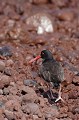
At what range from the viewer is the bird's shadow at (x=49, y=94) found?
12.3 metres

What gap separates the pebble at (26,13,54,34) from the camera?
1777cm

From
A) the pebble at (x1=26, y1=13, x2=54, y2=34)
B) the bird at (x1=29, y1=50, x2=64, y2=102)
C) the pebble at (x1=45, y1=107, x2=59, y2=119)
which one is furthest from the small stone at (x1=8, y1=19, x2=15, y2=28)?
the pebble at (x1=45, y1=107, x2=59, y2=119)

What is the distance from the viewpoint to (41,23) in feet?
59.1

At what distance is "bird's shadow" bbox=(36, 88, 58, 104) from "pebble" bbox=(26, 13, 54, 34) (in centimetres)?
509

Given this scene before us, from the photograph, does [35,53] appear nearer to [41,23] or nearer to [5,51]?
Result: [5,51]

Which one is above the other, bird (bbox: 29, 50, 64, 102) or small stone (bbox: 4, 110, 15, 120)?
bird (bbox: 29, 50, 64, 102)

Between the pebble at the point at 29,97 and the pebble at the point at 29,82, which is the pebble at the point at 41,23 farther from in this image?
the pebble at the point at 29,97

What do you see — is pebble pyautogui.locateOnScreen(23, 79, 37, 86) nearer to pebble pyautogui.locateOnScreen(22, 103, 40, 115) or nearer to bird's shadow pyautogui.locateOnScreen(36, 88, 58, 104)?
bird's shadow pyautogui.locateOnScreen(36, 88, 58, 104)

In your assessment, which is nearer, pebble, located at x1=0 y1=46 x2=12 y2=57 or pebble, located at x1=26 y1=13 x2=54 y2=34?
pebble, located at x1=0 y1=46 x2=12 y2=57

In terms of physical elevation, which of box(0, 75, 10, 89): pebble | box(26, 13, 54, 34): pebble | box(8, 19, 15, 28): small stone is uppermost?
box(0, 75, 10, 89): pebble

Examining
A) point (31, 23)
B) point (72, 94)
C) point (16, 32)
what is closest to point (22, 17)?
point (31, 23)

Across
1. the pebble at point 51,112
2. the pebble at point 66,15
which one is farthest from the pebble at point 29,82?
the pebble at point 66,15

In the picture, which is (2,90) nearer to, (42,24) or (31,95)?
(31,95)

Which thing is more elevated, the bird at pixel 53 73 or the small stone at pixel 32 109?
the bird at pixel 53 73
